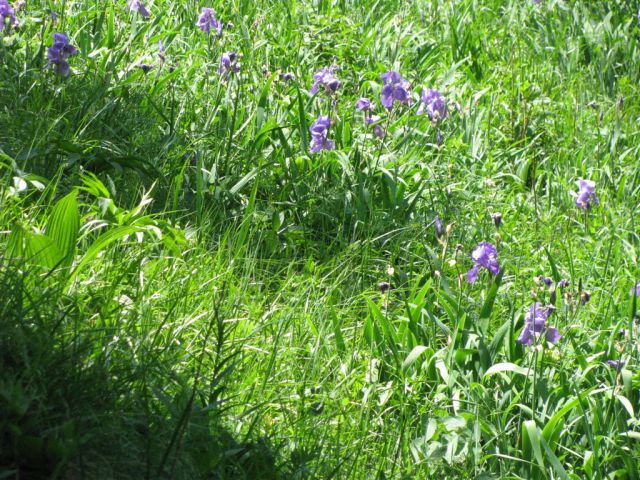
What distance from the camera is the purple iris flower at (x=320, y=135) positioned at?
3.31m

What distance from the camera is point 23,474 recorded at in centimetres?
154

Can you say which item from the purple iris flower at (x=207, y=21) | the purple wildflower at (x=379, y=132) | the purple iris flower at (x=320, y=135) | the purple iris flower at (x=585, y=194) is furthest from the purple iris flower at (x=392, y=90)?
the purple iris flower at (x=207, y=21)

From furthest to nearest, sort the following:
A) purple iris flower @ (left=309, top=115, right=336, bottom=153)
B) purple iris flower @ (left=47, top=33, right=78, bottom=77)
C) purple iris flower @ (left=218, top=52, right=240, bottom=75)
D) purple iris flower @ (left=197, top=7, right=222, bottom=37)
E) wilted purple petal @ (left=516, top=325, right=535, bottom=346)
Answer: purple iris flower @ (left=197, top=7, right=222, bottom=37) → purple iris flower @ (left=218, top=52, right=240, bottom=75) → purple iris flower @ (left=309, top=115, right=336, bottom=153) → purple iris flower @ (left=47, top=33, right=78, bottom=77) → wilted purple petal @ (left=516, top=325, right=535, bottom=346)

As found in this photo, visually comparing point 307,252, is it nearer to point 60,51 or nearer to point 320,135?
point 320,135

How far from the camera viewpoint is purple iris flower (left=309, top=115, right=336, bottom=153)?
10.9 ft

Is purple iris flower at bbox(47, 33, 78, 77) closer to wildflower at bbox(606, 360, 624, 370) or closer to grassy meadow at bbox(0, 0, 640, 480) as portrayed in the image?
grassy meadow at bbox(0, 0, 640, 480)

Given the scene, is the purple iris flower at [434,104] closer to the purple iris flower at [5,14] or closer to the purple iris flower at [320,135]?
the purple iris flower at [320,135]

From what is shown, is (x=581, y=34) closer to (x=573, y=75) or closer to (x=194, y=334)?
(x=573, y=75)

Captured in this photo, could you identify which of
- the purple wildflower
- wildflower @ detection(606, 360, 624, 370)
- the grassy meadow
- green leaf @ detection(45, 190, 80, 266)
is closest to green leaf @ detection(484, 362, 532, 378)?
the grassy meadow

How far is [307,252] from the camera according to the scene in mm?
3188

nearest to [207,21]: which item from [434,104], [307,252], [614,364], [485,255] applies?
[434,104]

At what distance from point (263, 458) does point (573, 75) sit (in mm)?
3732

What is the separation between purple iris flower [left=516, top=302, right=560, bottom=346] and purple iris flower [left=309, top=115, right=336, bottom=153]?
122 cm

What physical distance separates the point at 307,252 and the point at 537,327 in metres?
1.06
